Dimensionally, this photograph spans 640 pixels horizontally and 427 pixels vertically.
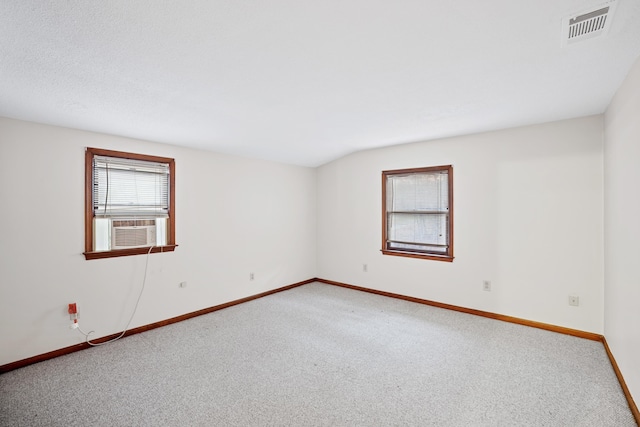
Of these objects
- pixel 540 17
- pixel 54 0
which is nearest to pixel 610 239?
pixel 540 17

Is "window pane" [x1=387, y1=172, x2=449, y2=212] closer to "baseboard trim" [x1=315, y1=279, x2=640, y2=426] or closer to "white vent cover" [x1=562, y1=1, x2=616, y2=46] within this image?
"baseboard trim" [x1=315, y1=279, x2=640, y2=426]

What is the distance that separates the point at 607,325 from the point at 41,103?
5323 mm

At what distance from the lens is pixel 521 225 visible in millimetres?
3355

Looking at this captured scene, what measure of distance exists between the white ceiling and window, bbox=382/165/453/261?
3.67ft

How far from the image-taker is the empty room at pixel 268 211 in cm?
170

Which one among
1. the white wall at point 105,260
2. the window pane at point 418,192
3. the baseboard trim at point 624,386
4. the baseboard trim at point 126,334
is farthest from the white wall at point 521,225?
the baseboard trim at point 126,334

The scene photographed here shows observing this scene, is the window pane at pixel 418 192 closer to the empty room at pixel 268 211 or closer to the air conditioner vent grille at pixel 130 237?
the empty room at pixel 268 211

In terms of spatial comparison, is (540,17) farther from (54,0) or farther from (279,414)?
(279,414)

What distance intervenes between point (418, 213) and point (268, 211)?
7.65 feet

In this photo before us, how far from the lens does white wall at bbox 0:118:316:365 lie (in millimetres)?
2525

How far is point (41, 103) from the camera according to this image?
227cm

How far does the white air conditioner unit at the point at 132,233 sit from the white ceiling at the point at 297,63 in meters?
0.99

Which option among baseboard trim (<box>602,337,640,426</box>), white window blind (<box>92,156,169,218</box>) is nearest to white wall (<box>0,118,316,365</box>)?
white window blind (<box>92,156,169,218</box>)

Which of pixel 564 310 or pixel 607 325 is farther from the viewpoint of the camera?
pixel 564 310
